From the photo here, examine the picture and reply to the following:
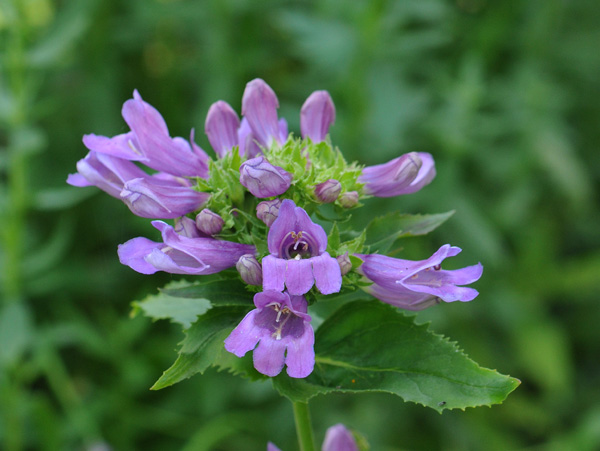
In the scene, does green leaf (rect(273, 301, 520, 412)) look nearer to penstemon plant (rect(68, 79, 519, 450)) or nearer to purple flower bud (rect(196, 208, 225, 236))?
penstemon plant (rect(68, 79, 519, 450))

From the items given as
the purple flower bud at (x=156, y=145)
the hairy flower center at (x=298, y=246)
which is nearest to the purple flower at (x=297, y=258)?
the hairy flower center at (x=298, y=246)

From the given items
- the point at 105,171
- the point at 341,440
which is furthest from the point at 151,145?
the point at 341,440

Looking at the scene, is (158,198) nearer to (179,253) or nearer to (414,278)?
(179,253)

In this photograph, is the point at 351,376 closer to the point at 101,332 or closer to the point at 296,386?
the point at 296,386

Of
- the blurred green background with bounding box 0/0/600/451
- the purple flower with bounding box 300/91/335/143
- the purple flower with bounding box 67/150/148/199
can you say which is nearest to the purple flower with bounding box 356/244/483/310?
the purple flower with bounding box 300/91/335/143

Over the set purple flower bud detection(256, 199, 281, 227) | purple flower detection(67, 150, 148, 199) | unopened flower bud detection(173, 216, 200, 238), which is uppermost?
purple flower detection(67, 150, 148, 199)
